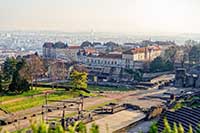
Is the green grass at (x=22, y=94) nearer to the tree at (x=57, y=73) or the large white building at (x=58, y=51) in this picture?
the tree at (x=57, y=73)

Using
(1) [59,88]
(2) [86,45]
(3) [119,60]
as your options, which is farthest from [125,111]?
(2) [86,45]

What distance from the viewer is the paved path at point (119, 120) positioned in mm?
23672

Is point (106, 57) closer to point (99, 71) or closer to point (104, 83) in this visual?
point (99, 71)

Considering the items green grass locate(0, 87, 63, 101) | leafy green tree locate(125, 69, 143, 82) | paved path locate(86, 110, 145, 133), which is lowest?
leafy green tree locate(125, 69, 143, 82)

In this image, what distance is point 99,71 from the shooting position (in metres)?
52.8

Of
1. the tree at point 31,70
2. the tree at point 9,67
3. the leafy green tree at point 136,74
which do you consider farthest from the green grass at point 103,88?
the tree at point 9,67

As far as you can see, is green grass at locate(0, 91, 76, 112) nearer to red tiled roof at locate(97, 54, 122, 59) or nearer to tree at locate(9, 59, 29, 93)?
tree at locate(9, 59, 29, 93)

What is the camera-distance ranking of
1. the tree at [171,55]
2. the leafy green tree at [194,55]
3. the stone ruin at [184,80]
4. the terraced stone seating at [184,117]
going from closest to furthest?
1. the terraced stone seating at [184,117]
2. the stone ruin at [184,80]
3. the leafy green tree at [194,55]
4. the tree at [171,55]

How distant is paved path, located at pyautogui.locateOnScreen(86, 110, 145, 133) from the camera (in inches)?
932

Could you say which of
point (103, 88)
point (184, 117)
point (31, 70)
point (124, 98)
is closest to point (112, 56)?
point (103, 88)

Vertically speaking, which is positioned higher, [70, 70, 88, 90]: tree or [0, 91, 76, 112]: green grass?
[70, 70, 88, 90]: tree

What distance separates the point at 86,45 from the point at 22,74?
169ft

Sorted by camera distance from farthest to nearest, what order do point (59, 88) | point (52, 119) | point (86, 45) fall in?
point (86, 45), point (59, 88), point (52, 119)

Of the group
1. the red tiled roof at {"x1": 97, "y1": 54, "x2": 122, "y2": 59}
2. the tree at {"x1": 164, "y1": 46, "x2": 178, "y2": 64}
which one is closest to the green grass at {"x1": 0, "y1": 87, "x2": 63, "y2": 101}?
the red tiled roof at {"x1": 97, "y1": 54, "x2": 122, "y2": 59}
